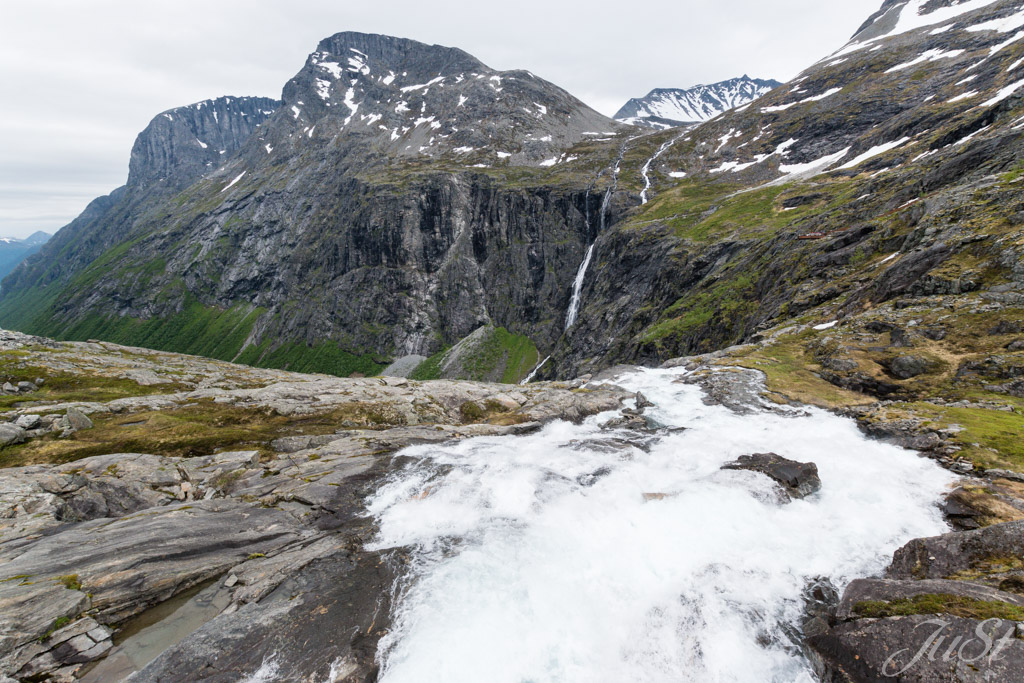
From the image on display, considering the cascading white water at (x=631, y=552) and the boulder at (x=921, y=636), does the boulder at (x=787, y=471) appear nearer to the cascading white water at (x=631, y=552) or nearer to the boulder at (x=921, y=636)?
the cascading white water at (x=631, y=552)

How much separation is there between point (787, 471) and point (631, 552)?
10.1 metres

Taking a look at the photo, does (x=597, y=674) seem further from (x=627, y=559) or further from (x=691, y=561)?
(x=691, y=561)

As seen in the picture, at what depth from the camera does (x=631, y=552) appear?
56.4 feet

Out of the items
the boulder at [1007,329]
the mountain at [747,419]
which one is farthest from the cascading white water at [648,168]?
the boulder at [1007,329]

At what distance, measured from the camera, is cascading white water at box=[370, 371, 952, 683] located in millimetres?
12906

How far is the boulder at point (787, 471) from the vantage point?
19797 mm

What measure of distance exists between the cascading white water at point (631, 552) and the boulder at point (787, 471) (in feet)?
1.96

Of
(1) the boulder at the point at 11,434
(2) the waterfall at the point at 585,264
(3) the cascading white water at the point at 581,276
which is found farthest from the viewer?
(2) the waterfall at the point at 585,264

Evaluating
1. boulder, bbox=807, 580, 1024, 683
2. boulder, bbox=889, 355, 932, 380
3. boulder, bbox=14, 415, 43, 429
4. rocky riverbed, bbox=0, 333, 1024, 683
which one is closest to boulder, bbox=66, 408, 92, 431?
rocky riverbed, bbox=0, 333, 1024, 683

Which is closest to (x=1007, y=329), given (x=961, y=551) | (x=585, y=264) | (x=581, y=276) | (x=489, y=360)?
(x=961, y=551)

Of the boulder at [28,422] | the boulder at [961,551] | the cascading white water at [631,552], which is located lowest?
the cascading white water at [631,552]

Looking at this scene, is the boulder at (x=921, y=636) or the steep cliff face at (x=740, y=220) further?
the steep cliff face at (x=740, y=220)

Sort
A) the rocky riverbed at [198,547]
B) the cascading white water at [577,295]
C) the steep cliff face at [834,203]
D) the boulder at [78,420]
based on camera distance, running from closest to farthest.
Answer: the rocky riverbed at [198,547]
the boulder at [78,420]
the steep cliff face at [834,203]
the cascading white water at [577,295]

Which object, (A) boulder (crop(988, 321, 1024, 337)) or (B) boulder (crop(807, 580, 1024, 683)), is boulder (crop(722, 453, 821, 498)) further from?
(A) boulder (crop(988, 321, 1024, 337))
